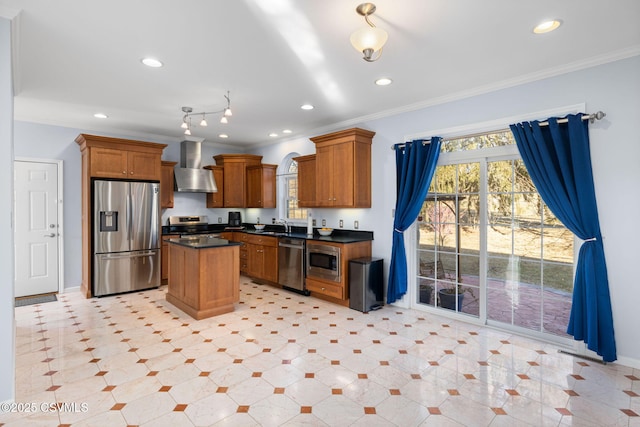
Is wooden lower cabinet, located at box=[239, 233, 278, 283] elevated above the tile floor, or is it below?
above

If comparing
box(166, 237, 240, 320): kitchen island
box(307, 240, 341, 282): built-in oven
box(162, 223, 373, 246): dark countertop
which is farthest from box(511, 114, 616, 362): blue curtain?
box(166, 237, 240, 320): kitchen island

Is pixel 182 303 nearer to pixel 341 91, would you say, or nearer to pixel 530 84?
pixel 341 91

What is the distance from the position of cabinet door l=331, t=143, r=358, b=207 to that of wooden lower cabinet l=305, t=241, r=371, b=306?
64 cm

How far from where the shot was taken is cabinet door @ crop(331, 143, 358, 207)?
483 centimetres

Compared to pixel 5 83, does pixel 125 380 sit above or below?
below

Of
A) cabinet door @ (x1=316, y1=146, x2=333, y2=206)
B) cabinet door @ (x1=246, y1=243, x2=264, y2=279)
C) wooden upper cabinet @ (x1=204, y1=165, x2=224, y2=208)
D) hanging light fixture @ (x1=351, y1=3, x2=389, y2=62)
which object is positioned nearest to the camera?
hanging light fixture @ (x1=351, y1=3, x2=389, y2=62)

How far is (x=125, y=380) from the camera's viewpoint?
2.75 meters

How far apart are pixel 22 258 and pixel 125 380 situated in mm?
3823

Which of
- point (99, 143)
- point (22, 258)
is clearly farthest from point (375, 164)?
point (22, 258)

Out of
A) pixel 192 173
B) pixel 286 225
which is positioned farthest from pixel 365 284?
pixel 192 173

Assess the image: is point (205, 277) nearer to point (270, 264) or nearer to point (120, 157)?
point (270, 264)

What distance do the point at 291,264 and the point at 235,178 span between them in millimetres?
2616

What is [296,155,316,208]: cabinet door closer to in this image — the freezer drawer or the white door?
the freezer drawer

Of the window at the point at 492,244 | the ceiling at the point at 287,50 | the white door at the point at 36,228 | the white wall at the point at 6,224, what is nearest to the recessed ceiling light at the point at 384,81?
the ceiling at the point at 287,50
